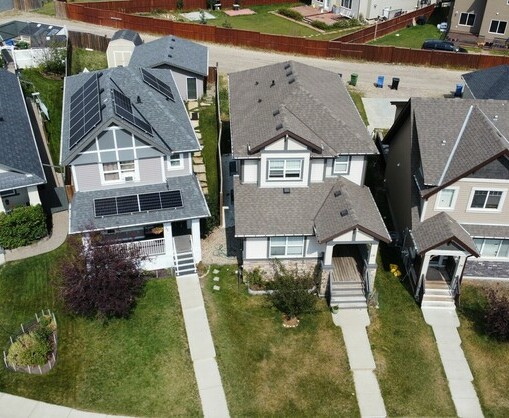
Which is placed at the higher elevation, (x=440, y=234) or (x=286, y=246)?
(x=440, y=234)

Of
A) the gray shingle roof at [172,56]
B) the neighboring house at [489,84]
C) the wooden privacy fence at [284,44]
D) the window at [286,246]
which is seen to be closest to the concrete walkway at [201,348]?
the window at [286,246]

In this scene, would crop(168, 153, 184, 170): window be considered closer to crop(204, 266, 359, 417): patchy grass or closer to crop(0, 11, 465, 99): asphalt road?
crop(204, 266, 359, 417): patchy grass

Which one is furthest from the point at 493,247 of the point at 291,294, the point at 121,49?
the point at 121,49

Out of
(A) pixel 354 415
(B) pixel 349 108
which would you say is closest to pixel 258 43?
(B) pixel 349 108

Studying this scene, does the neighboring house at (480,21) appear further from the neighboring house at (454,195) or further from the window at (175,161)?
the window at (175,161)

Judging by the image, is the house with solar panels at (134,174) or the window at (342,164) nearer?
the house with solar panels at (134,174)

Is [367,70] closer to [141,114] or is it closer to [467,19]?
[467,19]

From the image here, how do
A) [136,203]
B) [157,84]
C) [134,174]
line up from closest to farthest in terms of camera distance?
1. [136,203]
2. [134,174]
3. [157,84]
